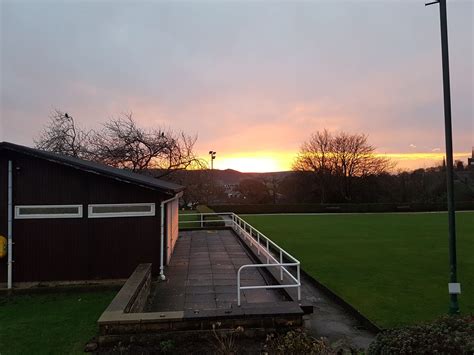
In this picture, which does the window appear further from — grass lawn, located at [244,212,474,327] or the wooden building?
grass lawn, located at [244,212,474,327]

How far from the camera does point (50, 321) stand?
24.2 ft

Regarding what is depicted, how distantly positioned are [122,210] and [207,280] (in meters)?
3.00

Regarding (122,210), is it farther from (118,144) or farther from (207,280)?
(118,144)

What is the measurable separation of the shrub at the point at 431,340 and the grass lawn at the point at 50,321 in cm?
459

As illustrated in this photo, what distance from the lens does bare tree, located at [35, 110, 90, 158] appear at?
2934 centimetres

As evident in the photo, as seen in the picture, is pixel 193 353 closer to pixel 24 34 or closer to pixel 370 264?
pixel 370 264

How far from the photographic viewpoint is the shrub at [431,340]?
342 centimetres

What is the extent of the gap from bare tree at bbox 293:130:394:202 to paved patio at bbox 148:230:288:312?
39409 mm

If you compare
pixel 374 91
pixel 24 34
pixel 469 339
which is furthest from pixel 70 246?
pixel 374 91

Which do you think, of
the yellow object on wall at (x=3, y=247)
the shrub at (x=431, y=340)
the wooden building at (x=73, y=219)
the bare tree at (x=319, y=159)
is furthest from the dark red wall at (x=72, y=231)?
the bare tree at (x=319, y=159)

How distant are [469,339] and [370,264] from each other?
31.5 feet

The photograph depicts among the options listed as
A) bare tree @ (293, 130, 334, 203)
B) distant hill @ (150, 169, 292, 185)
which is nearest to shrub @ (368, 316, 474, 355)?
bare tree @ (293, 130, 334, 203)

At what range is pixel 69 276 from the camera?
9.98m

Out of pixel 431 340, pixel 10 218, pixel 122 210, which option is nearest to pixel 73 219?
pixel 122 210
